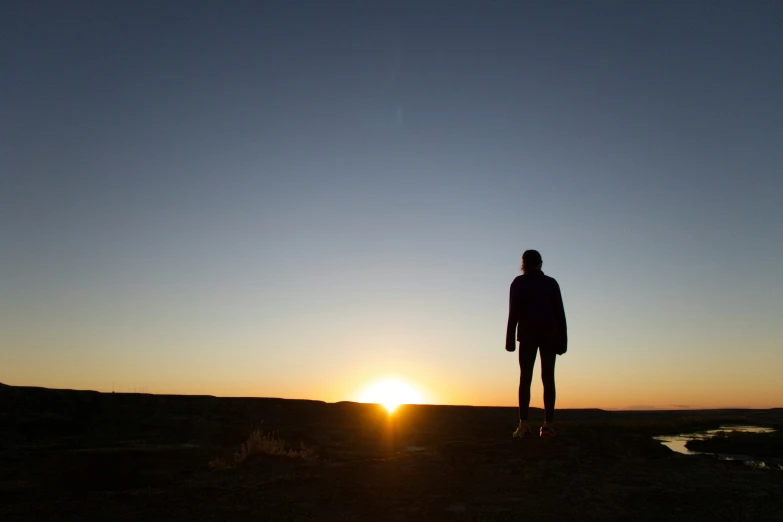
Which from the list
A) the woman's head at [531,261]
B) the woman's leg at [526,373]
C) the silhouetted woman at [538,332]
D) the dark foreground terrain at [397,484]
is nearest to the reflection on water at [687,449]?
the dark foreground terrain at [397,484]

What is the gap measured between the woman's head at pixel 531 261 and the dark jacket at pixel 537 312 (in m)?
0.08

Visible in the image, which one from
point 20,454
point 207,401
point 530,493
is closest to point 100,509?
point 530,493

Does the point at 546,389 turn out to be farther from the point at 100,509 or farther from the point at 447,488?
the point at 100,509

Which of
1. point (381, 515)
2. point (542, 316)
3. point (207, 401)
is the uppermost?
point (542, 316)

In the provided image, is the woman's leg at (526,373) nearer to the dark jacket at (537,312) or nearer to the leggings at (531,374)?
the leggings at (531,374)

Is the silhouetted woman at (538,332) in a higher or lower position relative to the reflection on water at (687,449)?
higher

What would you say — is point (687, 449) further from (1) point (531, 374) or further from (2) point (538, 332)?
Result: (2) point (538, 332)

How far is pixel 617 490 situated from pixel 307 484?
261 centimetres

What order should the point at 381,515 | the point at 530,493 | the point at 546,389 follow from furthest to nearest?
1. the point at 546,389
2. the point at 530,493
3. the point at 381,515

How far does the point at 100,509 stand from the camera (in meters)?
4.25

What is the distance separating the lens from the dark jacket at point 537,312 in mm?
7688

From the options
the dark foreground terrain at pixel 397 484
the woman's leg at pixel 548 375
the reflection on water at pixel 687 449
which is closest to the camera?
the dark foreground terrain at pixel 397 484

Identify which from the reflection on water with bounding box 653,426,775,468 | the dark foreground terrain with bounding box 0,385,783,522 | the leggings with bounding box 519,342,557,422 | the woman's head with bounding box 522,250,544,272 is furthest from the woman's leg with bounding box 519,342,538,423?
the reflection on water with bounding box 653,426,775,468

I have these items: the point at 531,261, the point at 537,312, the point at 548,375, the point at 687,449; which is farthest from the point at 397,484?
the point at 687,449
